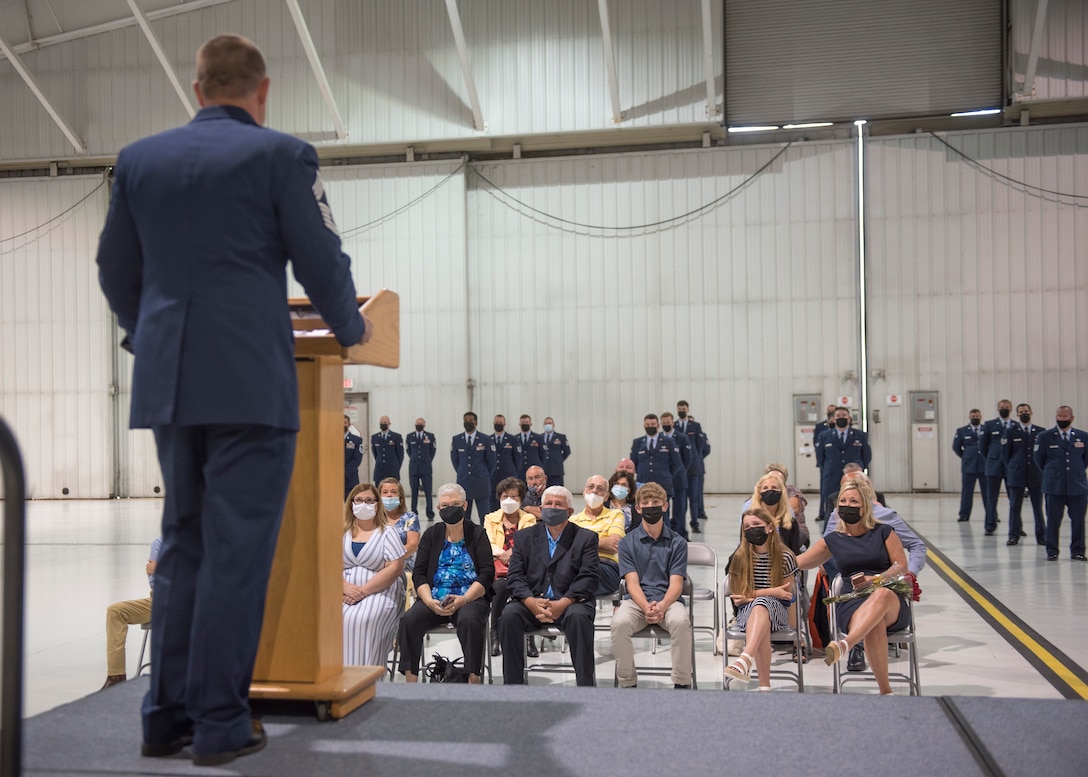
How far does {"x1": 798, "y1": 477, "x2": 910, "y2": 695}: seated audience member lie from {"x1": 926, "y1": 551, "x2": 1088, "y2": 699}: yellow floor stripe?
1106 mm

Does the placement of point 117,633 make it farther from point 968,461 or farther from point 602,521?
point 968,461

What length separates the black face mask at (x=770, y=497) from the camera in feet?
22.8

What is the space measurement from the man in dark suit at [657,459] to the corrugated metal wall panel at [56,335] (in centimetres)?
1210

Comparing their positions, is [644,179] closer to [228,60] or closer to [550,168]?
[550,168]

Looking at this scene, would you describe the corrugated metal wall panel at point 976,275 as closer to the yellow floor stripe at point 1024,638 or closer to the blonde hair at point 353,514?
the yellow floor stripe at point 1024,638

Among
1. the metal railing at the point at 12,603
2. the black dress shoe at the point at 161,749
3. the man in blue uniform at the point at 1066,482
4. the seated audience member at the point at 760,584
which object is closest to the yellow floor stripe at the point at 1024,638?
the seated audience member at the point at 760,584

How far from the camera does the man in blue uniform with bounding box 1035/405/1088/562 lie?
439 inches

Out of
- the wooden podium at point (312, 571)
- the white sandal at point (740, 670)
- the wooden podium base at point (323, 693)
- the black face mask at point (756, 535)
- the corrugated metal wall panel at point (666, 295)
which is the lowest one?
the white sandal at point (740, 670)

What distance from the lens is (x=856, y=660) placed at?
655cm

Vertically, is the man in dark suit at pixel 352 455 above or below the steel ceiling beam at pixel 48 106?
below

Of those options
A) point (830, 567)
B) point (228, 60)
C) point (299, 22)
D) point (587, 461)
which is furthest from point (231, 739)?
point (587, 461)

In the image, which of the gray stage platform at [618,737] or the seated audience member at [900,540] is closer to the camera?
the gray stage platform at [618,737]

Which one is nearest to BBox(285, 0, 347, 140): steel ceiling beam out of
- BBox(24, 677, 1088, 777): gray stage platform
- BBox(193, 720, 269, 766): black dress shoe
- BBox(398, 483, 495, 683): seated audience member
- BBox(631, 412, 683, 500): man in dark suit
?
BBox(631, 412, 683, 500): man in dark suit

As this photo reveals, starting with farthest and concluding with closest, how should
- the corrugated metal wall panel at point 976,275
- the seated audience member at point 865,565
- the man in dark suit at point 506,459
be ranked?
the corrugated metal wall panel at point 976,275, the man in dark suit at point 506,459, the seated audience member at point 865,565
